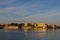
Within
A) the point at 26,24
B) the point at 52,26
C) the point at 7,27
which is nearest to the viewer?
the point at 7,27

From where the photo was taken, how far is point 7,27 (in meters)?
126

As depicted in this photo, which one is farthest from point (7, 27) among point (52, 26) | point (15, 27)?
point (52, 26)

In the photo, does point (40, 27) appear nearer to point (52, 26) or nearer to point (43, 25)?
point (43, 25)

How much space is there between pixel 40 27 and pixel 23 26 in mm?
12777

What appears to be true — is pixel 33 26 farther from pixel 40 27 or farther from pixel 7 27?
pixel 7 27

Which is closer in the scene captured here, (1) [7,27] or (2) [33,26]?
(1) [7,27]

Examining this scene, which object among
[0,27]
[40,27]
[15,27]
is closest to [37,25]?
[40,27]

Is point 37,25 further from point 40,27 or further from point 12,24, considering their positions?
point 12,24

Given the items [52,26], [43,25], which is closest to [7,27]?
[43,25]

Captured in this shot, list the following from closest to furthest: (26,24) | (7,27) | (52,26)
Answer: (7,27), (26,24), (52,26)

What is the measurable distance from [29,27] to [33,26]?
14.2 feet

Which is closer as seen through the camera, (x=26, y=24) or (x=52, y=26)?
(x=26, y=24)

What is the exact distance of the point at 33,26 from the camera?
5349 inches

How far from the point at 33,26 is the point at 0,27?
2590 centimetres
